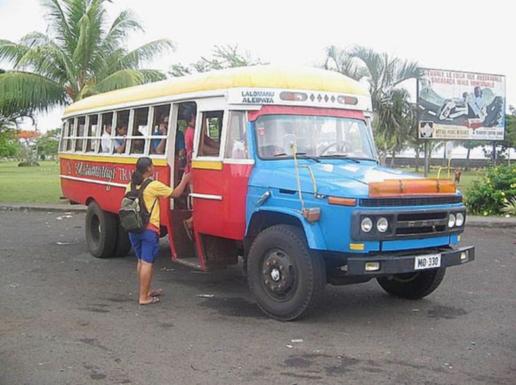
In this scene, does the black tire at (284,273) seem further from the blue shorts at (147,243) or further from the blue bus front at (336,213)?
the blue shorts at (147,243)

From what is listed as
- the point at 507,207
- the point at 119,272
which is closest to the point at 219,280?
the point at 119,272

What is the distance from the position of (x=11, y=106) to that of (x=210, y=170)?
49.2 feet

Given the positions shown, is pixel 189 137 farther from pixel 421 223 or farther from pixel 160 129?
pixel 421 223

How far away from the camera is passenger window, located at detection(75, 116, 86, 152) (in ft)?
37.7

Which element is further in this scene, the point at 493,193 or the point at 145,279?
the point at 493,193

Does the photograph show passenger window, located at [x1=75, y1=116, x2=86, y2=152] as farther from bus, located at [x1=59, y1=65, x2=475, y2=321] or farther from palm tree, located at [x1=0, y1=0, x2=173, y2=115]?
palm tree, located at [x1=0, y1=0, x2=173, y2=115]

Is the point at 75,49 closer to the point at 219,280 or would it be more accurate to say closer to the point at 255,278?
the point at 219,280

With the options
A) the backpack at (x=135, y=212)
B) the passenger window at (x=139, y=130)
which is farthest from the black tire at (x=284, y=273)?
the passenger window at (x=139, y=130)

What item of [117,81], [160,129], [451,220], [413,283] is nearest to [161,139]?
[160,129]

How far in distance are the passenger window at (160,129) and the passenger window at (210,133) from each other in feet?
2.61

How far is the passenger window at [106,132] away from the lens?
10.3 metres

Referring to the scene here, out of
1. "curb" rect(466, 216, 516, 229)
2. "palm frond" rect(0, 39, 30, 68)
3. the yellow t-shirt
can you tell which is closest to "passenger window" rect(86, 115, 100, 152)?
the yellow t-shirt

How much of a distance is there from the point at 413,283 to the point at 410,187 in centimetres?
168

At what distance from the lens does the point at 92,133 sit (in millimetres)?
11102
